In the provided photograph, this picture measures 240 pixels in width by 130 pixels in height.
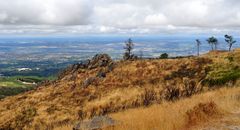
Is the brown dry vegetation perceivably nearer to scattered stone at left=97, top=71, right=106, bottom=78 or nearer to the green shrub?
scattered stone at left=97, top=71, right=106, bottom=78

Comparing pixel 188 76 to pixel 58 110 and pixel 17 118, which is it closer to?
pixel 58 110

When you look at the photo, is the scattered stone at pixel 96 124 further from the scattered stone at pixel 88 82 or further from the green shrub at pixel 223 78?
the scattered stone at pixel 88 82

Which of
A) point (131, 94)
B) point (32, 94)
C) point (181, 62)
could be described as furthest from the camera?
point (32, 94)

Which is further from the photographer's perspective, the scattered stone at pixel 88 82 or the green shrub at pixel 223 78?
the scattered stone at pixel 88 82

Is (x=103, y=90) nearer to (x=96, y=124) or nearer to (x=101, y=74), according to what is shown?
(x=101, y=74)

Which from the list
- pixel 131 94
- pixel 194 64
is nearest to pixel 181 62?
pixel 194 64

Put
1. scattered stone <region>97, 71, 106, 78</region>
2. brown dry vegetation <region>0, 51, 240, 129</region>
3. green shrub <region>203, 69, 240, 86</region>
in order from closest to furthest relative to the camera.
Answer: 1. green shrub <region>203, 69, 240, 86</region>
2. brown dry vegetation <region>0, 51, 240, 129</region>
3. scattered stone <region>97, 71, 106, 78</region>

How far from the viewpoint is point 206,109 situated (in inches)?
518

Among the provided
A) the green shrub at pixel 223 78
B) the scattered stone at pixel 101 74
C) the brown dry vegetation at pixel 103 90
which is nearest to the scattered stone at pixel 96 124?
the green shrub at pixel 223 78

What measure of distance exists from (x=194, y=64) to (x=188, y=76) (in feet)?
18.1

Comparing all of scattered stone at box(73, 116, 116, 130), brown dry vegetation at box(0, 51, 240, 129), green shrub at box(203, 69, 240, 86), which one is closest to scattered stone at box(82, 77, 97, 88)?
brown dry vegetation at box(0, 51, 240, 129)

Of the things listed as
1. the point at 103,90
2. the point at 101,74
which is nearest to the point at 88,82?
the point at 101,74

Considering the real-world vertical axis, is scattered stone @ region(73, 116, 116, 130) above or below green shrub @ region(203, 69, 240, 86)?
above

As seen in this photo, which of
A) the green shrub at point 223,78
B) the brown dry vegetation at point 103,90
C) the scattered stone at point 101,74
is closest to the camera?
the green shrub at point 223,78
